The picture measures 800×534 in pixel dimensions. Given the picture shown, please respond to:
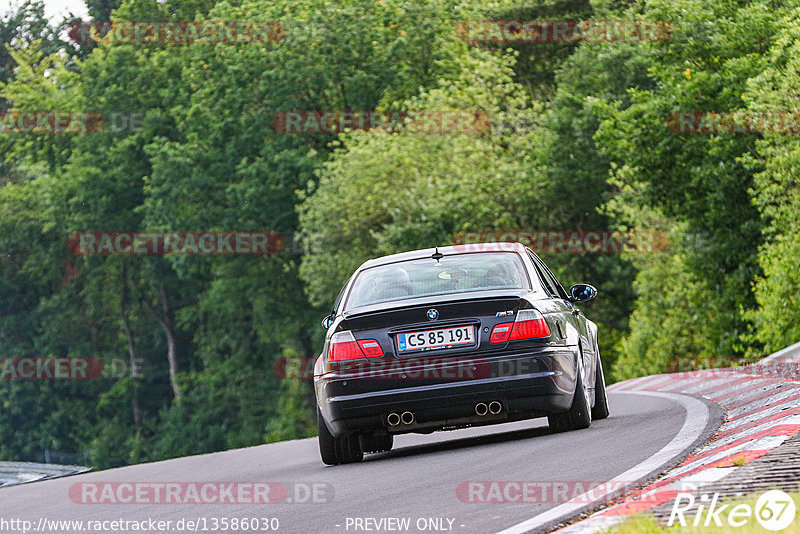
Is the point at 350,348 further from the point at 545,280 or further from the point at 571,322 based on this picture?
the point at 545,280

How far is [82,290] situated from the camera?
6400cm

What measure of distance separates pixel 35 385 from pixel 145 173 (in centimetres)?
1144

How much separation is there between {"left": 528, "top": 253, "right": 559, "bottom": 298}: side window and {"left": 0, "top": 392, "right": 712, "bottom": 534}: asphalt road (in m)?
1.09

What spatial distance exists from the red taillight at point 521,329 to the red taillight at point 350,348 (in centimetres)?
82

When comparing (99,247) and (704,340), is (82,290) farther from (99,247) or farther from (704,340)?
(704,340)

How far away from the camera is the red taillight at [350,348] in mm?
9773

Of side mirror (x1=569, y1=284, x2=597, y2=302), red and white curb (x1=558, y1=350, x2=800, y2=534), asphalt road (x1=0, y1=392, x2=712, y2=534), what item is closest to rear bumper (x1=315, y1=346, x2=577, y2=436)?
asphalt road (x1=0, y1=392, x2=712, y2=534)

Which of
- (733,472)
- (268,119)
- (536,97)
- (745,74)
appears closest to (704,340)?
(745,74)

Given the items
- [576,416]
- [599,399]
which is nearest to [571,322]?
[576,416]

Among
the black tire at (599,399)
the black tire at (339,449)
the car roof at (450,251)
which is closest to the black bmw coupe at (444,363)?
the black tire at (339,449)

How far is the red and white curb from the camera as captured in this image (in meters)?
5.99

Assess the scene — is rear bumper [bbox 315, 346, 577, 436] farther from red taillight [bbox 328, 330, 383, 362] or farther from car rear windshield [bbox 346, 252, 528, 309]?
car rear windshield [bbox 346, 252, 528, 309]

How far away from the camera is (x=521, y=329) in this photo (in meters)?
9.77

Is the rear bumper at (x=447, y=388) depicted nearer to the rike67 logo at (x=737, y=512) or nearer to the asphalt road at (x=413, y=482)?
the asphalt road at (x=413, y=482)
